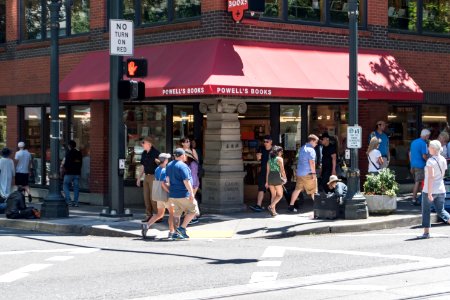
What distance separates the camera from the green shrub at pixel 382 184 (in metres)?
→ 17.4

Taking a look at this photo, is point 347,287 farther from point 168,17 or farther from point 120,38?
point 168,17

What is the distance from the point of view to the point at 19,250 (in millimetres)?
13477

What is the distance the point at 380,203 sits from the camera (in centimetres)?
1734

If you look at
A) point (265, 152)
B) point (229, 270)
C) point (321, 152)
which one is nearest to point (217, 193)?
point (265, 152)

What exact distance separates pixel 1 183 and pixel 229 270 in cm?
1102

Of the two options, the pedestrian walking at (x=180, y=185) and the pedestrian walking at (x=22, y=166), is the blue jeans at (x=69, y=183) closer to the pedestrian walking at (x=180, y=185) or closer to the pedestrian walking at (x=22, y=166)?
the pedestrian walking at (x=22, y=166)

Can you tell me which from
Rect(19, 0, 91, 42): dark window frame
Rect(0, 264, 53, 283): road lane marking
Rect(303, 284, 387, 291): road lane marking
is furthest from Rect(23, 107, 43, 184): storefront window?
Rect(303, 284, 387, 291): road lane marking

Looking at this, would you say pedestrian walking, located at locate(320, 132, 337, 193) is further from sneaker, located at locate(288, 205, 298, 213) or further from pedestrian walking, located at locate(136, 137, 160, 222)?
pedestrian walking, located at locate(136, 137, 160, 222)

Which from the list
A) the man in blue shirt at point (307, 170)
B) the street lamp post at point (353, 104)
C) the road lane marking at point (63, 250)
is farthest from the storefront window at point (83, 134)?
the road lane marking at point (63, 250)

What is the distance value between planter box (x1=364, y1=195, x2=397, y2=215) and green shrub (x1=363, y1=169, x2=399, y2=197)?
0.44ft

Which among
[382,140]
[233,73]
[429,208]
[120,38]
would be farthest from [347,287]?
[382,140]

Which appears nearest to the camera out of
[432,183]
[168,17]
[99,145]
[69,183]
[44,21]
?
[432,183]

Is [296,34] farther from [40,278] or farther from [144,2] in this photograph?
[40,278]

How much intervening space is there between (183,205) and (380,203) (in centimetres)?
479
